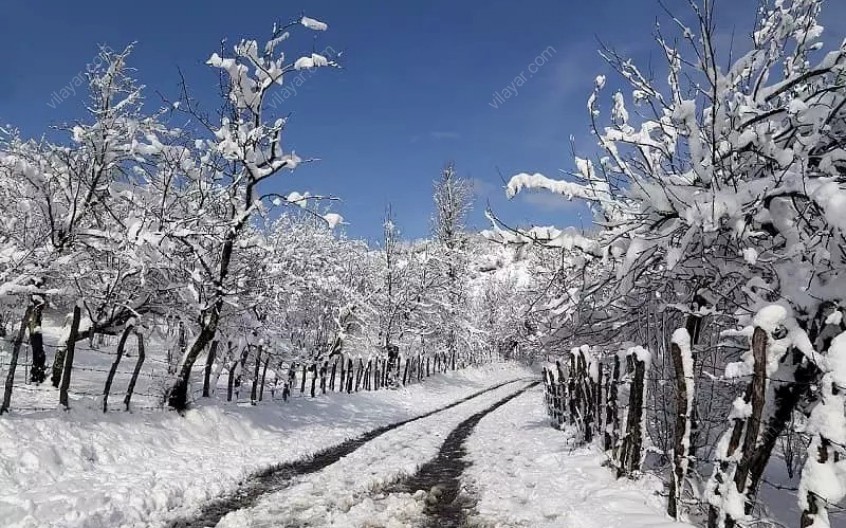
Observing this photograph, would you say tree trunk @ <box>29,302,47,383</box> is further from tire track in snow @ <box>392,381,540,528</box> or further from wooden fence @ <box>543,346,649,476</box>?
wooden fence @ <box>543,346,649,476</box>

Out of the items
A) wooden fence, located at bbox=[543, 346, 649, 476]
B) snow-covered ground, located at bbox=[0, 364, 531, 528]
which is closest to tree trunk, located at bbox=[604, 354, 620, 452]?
wooden fence, located at bbox=[543, 346, 649, 476]

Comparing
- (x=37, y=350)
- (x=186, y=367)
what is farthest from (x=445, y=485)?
(x=37, y=350)

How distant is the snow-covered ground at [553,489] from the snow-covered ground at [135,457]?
1914 mm

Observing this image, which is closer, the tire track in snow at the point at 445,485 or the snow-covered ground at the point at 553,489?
the snow-covered ground at the point at 553,489

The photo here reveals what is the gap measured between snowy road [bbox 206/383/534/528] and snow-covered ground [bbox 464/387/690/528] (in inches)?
23.8

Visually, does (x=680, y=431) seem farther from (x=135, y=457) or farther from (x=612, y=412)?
(x=135, y=457)

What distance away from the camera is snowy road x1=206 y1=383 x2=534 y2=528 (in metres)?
6.57

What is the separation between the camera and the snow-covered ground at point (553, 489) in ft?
21.1

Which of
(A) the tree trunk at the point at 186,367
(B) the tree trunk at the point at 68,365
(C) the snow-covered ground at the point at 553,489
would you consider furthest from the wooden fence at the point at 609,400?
(B) the tree trunk at the point at 68,365

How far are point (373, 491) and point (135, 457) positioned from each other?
4.55m

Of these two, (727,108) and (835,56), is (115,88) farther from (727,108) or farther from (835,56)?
(835,56)

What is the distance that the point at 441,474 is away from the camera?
9.74 m

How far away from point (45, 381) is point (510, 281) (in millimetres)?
60226

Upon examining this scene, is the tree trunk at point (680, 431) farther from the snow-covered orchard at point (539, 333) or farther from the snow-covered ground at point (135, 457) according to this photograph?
the snow-covered ground at point (135, 457)
